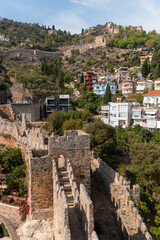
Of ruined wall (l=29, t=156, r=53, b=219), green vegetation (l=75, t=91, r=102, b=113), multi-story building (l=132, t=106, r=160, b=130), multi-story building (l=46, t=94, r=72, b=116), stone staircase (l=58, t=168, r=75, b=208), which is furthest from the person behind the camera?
green vegetation (l=75, t=91, r=102, b=113)

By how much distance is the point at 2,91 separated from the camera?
150ft

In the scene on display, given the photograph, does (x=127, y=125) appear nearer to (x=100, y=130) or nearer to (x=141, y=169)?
(x=100, y=130)

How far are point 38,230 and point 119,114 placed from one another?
1345 inches

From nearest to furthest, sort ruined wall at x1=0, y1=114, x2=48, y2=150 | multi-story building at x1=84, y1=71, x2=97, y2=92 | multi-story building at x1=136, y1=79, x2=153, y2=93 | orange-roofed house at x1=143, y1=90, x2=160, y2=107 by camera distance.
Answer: ruined wall at x1=0, y1=114, x2=48, y2=150 < orange-roofed house at x1=143, y1=90, x2=160, y2=107 < multi-story building at x1=136, y1=79, x2=153, y2=93 < multi-story building at x1=84, y1=71, x2=97, y2=92

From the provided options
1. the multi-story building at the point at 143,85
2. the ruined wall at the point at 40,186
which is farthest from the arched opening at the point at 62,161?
the multi-story building at the point at 143,85

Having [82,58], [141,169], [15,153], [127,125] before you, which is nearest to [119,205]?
[141,169]

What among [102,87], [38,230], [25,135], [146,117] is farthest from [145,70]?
[38,230]

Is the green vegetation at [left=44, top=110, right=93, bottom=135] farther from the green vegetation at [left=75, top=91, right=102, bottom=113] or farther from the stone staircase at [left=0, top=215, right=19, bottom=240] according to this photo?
the stone staircase at [left=0, top=215, right=19, bottom=240]

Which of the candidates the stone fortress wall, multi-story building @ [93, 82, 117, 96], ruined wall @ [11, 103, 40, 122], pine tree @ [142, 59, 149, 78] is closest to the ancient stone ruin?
ruined wall @ [11, 103, 40, 122]

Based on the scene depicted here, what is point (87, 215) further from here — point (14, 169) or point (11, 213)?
point (14, 169)

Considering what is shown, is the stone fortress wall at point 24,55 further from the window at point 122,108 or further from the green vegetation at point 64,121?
the window at point 122,108

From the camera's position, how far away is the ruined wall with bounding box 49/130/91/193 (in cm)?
1349

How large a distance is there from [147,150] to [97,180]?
7.06 metres

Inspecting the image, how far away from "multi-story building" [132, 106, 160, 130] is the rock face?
31087mm
